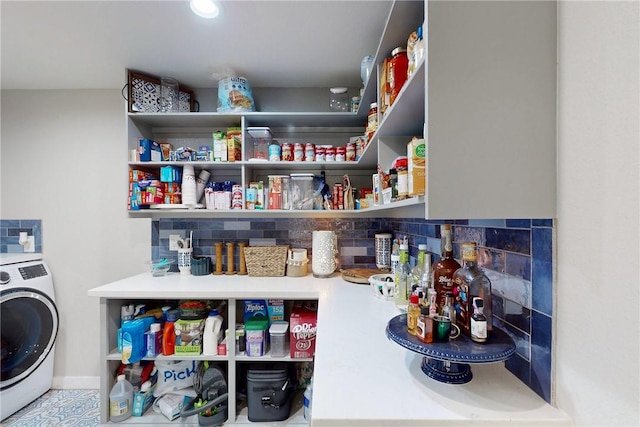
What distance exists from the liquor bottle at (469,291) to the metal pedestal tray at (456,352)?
50 mm

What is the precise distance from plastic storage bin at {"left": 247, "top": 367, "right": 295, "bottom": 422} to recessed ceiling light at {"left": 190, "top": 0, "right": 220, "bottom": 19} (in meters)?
1.94

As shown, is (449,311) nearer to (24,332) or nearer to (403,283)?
(403,283)

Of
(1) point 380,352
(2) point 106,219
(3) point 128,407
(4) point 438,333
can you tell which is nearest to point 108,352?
(3) point 128,407

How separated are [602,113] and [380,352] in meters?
0.79

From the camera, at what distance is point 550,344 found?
619 mm

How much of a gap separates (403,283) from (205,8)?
1575 mm

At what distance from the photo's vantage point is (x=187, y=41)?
1.49 meters

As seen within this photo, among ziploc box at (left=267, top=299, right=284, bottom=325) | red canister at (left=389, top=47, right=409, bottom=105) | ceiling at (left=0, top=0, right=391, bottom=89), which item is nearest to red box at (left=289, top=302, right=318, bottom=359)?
ziploc box at (left=267, top=299, right=284, bottom=325)

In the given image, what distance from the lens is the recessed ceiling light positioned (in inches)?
47.2

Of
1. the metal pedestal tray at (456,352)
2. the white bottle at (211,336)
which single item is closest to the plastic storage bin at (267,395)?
the white bottle at (211,336)

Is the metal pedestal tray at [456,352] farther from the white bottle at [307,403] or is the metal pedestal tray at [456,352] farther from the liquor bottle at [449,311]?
the white bottle at [307,403]

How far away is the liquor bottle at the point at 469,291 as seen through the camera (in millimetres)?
719

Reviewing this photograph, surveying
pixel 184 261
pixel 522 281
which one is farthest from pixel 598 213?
pixel 184 261

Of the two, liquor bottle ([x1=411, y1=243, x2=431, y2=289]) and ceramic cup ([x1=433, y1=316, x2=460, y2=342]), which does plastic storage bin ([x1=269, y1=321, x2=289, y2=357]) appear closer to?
liquor bottle ([x1=411, y1=243, x2=431, y2=289])
